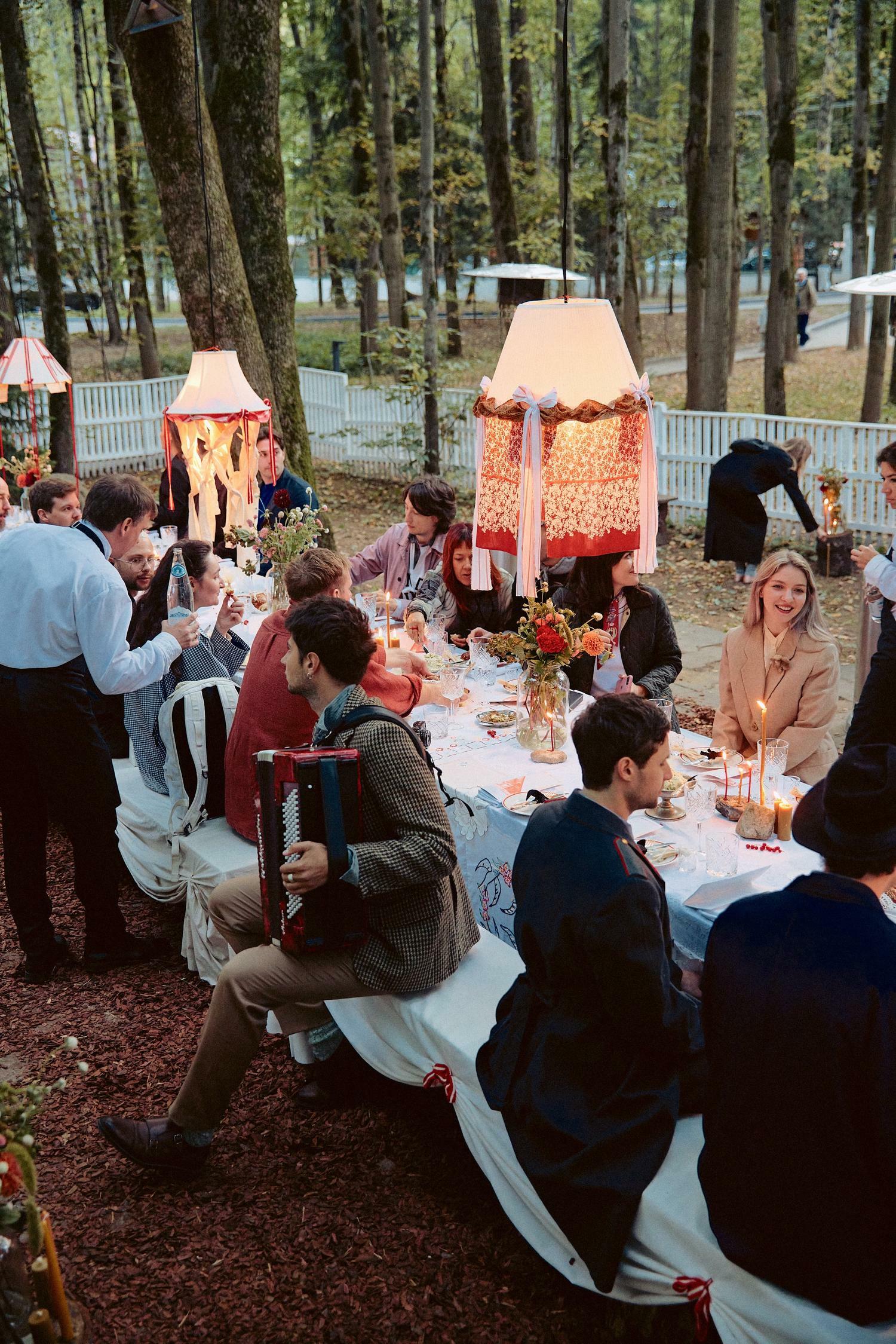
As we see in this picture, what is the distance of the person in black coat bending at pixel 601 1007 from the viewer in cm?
270

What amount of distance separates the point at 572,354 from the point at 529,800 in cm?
154

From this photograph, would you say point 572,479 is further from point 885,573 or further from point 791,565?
point 885,573

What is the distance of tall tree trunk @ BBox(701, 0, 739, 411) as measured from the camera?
12.9m

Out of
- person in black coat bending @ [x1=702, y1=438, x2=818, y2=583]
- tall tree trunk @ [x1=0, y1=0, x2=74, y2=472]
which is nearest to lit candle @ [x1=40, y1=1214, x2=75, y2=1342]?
person in black coat bending @ [x1=702, y1=438, x2=818, y2=583]

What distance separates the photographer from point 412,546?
22.4 ft

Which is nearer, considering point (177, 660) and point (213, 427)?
point (177, 660)

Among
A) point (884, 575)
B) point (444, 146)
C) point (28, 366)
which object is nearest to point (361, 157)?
point (444, 146)

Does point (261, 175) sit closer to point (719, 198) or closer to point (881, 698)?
point (719, 198)

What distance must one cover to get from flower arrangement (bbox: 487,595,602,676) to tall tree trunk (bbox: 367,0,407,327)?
13.9m

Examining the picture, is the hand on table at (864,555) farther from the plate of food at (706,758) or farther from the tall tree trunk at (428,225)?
the tall tree trunk at (428,225)

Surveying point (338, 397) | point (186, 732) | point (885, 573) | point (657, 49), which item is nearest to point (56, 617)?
point (186, 732)

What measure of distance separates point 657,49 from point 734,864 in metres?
39.4

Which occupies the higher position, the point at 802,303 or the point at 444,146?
the point at 444,146

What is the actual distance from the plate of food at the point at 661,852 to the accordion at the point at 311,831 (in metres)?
0.91
